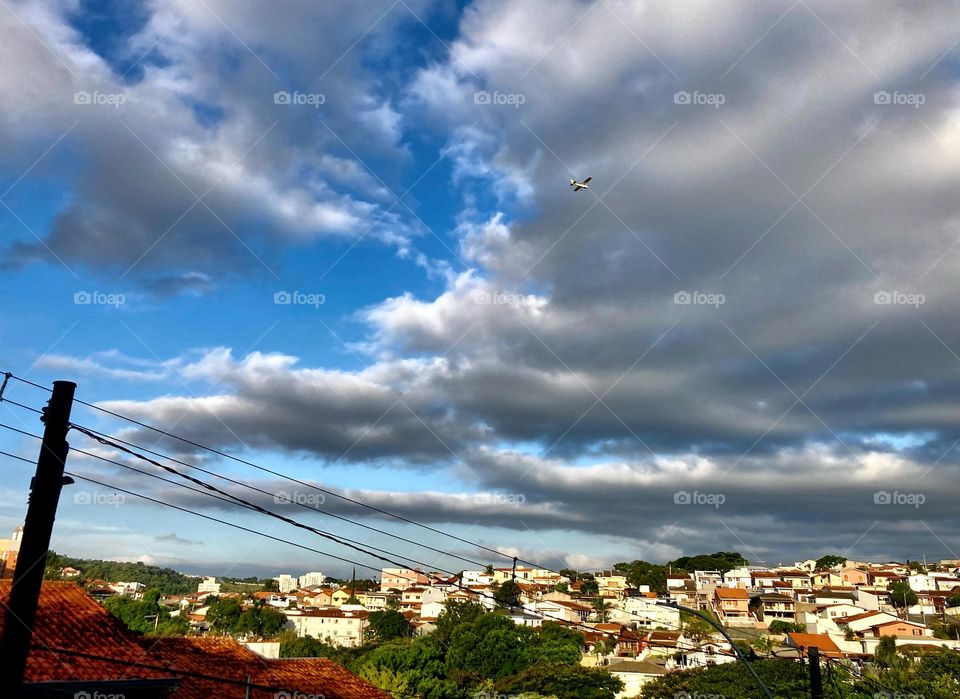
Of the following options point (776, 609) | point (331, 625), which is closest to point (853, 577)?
point (776, 609)

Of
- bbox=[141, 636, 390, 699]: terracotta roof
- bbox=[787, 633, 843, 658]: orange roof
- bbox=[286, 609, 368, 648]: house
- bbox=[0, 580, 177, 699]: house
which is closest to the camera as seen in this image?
bbox=[0, 580, 177, 699]: house

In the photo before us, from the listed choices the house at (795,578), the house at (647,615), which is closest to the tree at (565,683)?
the house at (647,615)

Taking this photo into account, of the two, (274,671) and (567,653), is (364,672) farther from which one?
(567,653)

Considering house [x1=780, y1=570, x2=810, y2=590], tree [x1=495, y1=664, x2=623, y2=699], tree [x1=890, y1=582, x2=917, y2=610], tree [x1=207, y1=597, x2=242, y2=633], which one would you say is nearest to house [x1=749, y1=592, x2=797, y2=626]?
tree [x1=890, y1=582, x2=917, y2=610]

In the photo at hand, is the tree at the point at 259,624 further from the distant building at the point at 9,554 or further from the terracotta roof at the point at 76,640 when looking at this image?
the terracotta roof at the point at 76,640

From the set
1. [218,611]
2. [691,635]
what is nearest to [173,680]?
[691,635]

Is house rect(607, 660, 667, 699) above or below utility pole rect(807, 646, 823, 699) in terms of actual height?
→ below

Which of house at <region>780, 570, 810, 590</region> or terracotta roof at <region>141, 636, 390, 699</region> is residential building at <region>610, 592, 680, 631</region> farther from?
terracotta roof at <region>141, 636, 390, 699</region>
